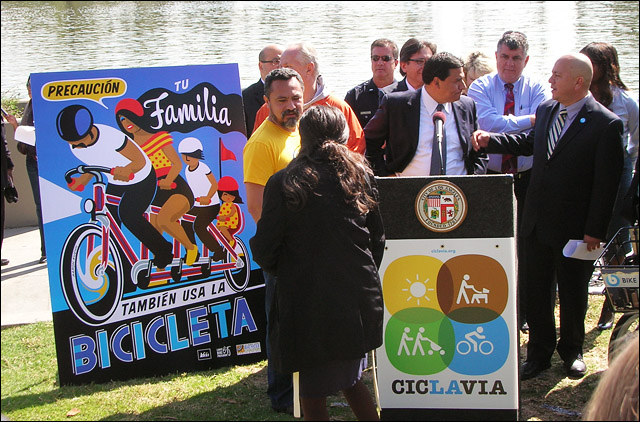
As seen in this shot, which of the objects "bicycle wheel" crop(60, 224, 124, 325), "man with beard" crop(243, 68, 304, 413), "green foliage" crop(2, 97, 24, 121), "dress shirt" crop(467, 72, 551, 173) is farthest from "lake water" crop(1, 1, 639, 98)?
"man with beard" crop(243, 68, 304, 413)

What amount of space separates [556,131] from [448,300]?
4.24ft

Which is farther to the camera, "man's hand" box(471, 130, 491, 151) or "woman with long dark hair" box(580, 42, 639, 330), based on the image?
"woman with long dark hair" box(580, 42, 639, 330)

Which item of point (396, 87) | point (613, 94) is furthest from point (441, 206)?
point (396, 87)

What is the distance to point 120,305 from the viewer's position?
4516 mm

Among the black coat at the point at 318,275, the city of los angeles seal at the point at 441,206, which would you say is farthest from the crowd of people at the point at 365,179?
the city of los angeles seal at the point at 441,206

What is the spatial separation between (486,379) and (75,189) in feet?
8.43

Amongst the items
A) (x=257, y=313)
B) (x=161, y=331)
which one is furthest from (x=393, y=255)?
(x=161, y=331)

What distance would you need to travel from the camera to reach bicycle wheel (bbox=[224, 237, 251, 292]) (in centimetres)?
470

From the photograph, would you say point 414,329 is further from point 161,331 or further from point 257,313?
point 161,331

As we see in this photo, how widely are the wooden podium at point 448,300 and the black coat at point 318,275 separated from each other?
2.10 ft

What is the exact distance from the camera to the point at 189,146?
4.55 metres

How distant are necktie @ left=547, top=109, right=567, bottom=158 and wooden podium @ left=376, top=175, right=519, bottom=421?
811 mm

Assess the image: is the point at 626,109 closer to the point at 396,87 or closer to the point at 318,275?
the point at 396,87

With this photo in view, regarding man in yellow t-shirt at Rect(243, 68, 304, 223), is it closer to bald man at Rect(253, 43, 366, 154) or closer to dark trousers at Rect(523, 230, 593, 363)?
bald man at Rect(253, 43, 366, 154)
